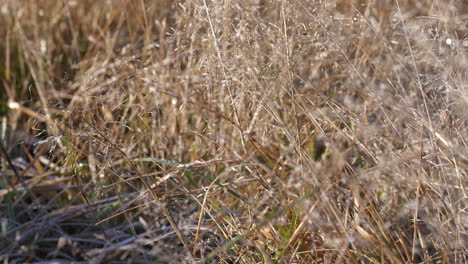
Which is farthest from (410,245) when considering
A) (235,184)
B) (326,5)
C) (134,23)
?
(134,23)

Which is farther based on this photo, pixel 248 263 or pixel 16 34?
pixel 16 34

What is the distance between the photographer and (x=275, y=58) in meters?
1.18

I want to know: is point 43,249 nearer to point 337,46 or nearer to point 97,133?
point 97,133

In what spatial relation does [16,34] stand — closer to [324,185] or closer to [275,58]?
[275,58]

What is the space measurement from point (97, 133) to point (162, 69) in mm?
641

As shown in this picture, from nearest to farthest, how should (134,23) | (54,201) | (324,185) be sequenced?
1. (324,185)
2. (54,201)
3. (134,23)

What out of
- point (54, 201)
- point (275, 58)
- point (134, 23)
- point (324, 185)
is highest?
point (275, 58)

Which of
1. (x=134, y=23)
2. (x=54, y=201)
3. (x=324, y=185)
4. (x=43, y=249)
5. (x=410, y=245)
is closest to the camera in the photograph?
(x=324, y=185)

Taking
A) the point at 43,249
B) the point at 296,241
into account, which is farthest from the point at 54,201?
the point at 296,241

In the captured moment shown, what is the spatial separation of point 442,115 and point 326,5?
34cm

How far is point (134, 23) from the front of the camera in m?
2.65

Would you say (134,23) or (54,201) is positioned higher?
(134,23)

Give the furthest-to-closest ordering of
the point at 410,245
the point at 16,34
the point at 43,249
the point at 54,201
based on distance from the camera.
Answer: the point at 16,34
the point at 54,201
the point at 43,249
the point at 410,245

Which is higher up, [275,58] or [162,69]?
[275,58]
